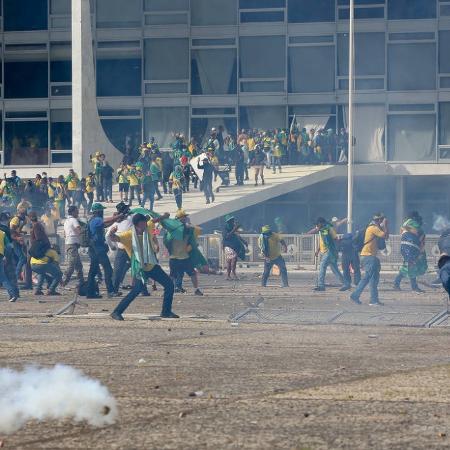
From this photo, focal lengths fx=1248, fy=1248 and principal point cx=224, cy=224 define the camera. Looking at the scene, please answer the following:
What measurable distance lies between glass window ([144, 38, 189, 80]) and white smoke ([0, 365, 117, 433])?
41.0 m

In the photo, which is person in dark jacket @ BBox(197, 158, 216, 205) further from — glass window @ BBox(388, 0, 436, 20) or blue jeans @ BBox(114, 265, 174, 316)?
blue jeans @ BBox(114, 265, 174, 316)

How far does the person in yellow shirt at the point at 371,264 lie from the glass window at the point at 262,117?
92.7 feet

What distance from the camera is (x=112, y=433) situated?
8.05 metres

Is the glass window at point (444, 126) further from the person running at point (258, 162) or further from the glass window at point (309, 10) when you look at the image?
the person running at point (258, 162)

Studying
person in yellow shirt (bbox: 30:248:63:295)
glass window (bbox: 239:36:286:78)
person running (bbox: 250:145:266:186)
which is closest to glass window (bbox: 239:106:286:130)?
glass window (bbox: 239:36:286:78)

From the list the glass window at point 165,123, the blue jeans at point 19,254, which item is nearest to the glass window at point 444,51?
the glass window at point 165,123

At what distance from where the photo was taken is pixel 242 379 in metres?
10.4

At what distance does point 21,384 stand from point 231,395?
161 cm

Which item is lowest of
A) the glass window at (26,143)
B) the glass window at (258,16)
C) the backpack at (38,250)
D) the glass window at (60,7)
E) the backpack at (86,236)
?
the backpack at (38,250)

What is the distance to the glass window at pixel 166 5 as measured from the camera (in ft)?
161

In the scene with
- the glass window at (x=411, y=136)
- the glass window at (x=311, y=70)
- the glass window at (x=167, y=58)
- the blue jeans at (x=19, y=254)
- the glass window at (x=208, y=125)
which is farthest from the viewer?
the glass window at (x=167, y=58)

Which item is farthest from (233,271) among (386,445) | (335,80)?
(335,80)

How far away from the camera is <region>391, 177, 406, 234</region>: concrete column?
47281 mm

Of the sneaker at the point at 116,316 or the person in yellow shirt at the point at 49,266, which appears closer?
the sneaker at the point at 116,316
